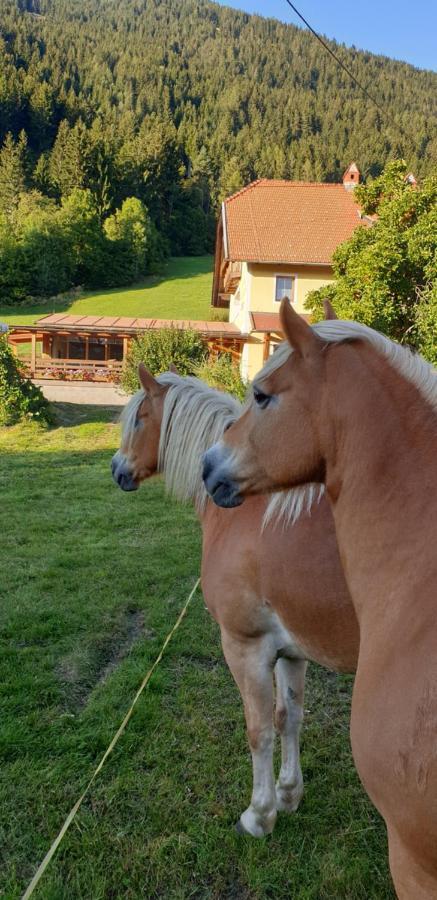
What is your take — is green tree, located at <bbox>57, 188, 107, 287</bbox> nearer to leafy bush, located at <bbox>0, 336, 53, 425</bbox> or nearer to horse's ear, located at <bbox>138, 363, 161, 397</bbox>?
leafy bush, located at <bbox>0, 336, 53, 425</bbox>

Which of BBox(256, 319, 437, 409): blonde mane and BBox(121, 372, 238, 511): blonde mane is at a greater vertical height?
BBox(256, 319, 437, 409): blonde mane

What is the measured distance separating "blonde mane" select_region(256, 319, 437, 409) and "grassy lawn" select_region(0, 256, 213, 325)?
37.7m

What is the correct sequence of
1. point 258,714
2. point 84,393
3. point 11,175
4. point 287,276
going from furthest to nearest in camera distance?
point 11,175 → point 287,276 → point 84,393 → point 258,714

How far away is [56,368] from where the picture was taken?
23734 millimetres

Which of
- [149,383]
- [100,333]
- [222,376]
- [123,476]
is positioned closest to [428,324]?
[222,376]

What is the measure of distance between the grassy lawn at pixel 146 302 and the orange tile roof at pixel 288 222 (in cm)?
1346

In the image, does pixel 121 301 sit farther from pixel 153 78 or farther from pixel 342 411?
pixel 153 78

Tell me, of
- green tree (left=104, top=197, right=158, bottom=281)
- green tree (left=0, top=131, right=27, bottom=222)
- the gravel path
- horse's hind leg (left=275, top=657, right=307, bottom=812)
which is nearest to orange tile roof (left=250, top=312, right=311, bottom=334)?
the gravel path

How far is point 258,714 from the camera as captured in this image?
8.43 feet

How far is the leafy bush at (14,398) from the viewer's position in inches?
563

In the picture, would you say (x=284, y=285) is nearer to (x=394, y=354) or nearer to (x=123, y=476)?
(x=123, y=476)

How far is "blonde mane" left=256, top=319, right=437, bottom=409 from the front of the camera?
1.42 meters

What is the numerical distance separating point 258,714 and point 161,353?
15706mm

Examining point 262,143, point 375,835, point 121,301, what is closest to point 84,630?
point 375,835
